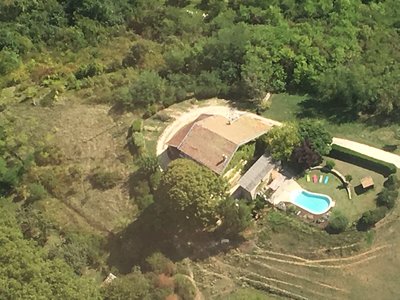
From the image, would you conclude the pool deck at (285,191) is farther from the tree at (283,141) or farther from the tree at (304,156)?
the tree at (283,141)

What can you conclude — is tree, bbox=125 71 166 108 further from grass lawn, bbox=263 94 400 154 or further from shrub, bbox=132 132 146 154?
grass lawn, bbox=263 94 400 154

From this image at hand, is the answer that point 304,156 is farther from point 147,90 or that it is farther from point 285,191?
point 147,90

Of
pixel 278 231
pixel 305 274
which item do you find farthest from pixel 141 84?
pixel 305 274

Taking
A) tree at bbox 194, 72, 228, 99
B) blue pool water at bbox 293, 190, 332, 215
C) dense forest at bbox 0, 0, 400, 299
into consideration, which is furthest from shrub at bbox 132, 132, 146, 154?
blue pool water at bbox 293, 190, 332, 215

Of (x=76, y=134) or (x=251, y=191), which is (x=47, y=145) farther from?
(x=251, y=191)

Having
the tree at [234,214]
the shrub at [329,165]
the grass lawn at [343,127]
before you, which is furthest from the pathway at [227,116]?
the tree at [234,214]

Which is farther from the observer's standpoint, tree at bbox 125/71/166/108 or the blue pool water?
tree at bbox 125/71/166/108
